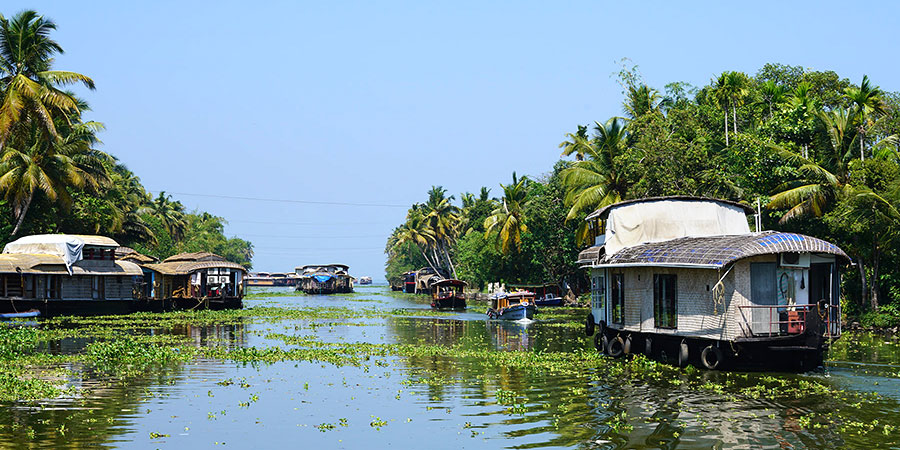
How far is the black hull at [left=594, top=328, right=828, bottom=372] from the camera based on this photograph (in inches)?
952

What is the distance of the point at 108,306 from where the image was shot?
5591cm

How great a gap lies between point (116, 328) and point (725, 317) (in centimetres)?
3002

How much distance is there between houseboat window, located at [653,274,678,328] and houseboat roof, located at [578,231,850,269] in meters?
0.90

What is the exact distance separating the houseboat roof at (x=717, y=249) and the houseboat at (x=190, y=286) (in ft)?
137

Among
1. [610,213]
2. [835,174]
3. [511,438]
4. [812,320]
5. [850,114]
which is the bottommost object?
[511,438]

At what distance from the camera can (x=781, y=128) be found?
152ft

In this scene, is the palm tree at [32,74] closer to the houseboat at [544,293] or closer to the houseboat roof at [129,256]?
the houseboat roof at [129,256]

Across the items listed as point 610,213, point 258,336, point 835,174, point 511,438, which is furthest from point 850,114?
point 511,438

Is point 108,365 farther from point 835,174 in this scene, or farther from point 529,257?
point 529,257

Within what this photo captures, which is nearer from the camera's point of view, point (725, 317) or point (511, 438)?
point (511, 438)

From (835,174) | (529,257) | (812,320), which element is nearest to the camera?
(812,320)

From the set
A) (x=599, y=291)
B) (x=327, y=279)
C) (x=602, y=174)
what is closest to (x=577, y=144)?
(x=602, y=174)

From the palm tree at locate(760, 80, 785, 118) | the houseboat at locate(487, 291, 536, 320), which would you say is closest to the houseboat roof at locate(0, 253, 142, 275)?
the houseboat at locate(487, 291, 536, 320)

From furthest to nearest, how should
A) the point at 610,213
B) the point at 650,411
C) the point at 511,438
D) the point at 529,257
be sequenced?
the point at 529,257 < the point at 610,213 < the point at 650,411 < the point at 511,438
